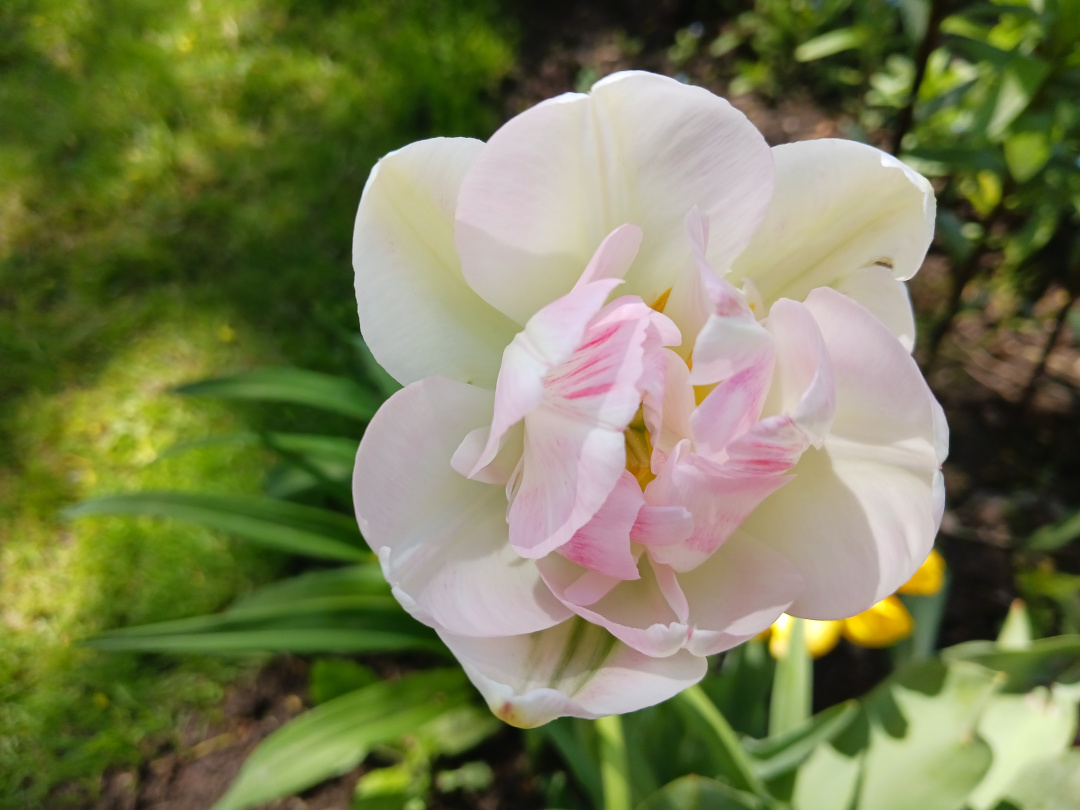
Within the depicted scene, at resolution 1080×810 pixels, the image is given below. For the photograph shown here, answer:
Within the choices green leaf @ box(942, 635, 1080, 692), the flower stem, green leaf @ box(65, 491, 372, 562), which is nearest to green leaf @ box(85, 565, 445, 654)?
green leaf @ box(65, 491, 372, 562)

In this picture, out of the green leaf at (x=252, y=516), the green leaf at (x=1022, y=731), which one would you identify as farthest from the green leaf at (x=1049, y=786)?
the green leaf at (x=252, y=516)

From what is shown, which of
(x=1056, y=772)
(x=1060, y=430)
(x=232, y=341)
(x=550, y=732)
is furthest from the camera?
(x=232, y=341)

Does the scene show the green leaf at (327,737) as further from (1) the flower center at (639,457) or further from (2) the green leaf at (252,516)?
(1) the flower center at (639,457)

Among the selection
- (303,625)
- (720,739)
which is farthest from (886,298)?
(303,625)

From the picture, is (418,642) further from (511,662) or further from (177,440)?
(177,440)

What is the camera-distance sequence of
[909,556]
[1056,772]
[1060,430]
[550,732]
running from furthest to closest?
1. [1060,430]
2. [550,732]
3. [1056,772]
4. [909,556]

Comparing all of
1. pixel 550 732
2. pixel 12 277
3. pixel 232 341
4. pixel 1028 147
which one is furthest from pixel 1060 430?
pixel 12 277

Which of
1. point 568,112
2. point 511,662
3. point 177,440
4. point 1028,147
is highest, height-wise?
point 568,112
